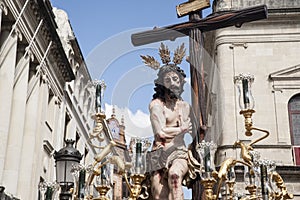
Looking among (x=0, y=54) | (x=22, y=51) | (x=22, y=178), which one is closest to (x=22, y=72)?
(x=22, y=51)

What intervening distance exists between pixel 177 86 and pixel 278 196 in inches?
88.8

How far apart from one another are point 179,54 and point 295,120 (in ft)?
57.6

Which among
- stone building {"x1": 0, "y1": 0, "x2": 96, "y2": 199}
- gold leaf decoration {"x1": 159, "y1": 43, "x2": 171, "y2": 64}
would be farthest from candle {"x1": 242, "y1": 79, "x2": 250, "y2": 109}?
stone building {"x1": 0, "y1": 0, "x2": 96, "y2": 199}

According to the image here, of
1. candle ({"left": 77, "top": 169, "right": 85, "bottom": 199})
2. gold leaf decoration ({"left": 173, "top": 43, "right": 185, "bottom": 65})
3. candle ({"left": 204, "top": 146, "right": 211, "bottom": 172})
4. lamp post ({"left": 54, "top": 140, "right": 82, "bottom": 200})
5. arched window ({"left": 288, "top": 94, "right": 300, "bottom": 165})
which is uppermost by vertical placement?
arched window ({"left": 288, "top": 94, "right": 300, "bottom": 165})

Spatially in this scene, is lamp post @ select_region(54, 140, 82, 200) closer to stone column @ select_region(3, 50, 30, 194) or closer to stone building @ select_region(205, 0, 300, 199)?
stone column @ select_region(3, 50, 30, 194)

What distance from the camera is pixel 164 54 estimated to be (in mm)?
8047

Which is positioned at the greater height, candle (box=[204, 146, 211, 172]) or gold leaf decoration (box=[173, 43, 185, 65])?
gold leaf decoration (box=[173, 43, 185, 65])

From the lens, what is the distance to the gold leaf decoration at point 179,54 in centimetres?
806

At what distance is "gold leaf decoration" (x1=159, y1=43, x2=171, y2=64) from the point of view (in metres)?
7.98

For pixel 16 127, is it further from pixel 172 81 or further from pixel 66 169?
pixel 172 81

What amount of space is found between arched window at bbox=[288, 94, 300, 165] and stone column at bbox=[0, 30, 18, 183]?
13194 millimetres

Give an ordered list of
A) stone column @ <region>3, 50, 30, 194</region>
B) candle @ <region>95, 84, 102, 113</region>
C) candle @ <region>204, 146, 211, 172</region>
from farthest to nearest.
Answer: stone column @ <region>3, 50, 30, 194</region> < candle @ <region>95, 84, 102, 113</region> < candle @ <region>204, 146, 211, 172</region>

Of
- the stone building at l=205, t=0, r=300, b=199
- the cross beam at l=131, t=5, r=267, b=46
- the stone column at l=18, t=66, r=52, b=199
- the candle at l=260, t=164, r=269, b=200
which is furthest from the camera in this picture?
the stone building at l=205, t=0, r=300, b=199

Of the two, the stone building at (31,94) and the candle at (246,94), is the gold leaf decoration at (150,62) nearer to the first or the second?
the candle at (246,94)
